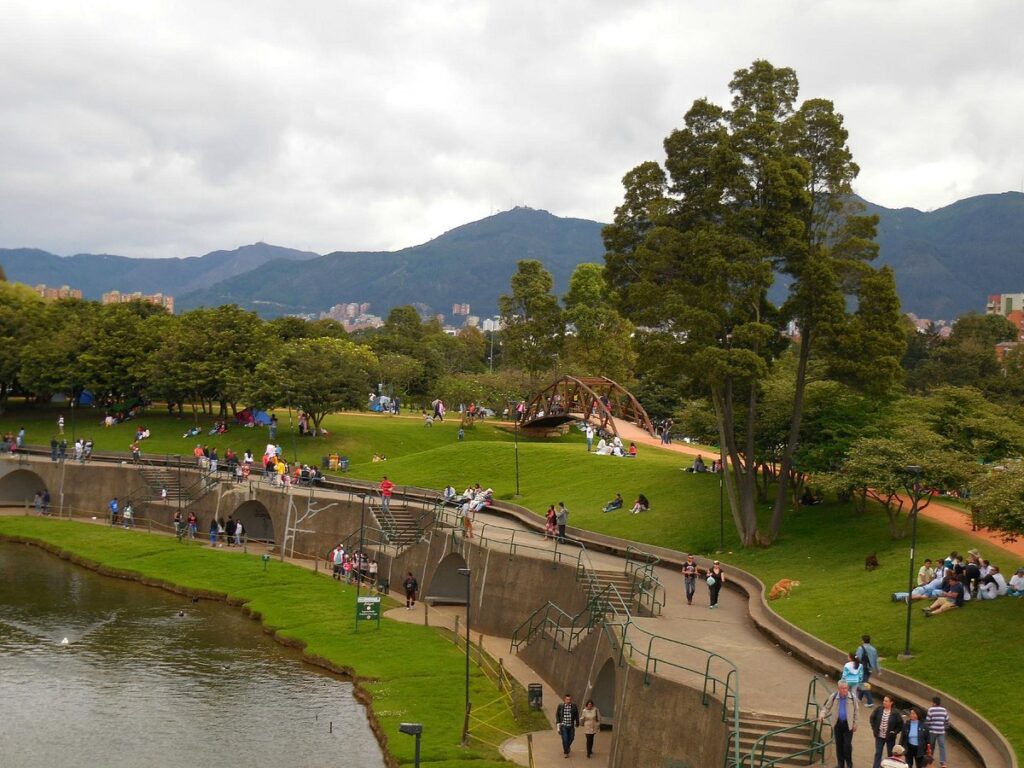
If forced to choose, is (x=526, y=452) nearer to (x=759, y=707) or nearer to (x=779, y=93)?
(x=779, y=93)

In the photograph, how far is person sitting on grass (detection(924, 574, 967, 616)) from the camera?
26953 millimetres

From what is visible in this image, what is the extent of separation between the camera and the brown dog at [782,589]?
32.0 m

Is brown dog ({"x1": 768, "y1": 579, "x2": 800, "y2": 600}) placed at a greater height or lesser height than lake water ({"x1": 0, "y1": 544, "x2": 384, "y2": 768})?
greater

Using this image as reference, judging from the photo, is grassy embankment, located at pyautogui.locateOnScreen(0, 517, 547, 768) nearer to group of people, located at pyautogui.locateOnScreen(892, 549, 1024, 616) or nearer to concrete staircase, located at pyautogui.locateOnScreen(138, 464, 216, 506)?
concrete staircase, located at pyautogui.locateOnScreen(138, 464, 216, 506)

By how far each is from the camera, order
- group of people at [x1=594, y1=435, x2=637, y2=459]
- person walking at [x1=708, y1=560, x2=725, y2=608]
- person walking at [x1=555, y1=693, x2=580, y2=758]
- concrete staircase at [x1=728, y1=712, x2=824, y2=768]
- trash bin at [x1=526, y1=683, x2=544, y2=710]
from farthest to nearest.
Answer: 1. group of people at [x1=594, y1=435, x2=637, y2=459]
2. person walking at [x1=708, y1=560, x2=725, y2=608]
3. trash bin at [x1=526, y1=683, x2=544, y2=710]
4. person walking at [x1=555, y1=693, x2=580, y2=758]
5. concrete staircase at [x1=728, y1=712, x2=824, y2=768]

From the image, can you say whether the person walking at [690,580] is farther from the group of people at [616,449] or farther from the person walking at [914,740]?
the group of people at [616,449]

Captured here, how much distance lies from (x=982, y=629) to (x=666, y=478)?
1005 inches

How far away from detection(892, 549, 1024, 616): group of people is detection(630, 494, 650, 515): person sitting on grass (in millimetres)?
17907

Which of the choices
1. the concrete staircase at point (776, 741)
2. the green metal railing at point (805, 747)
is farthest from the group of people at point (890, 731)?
the concrete staircase at point (776, 741)

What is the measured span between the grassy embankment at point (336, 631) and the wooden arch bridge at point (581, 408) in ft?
87.9

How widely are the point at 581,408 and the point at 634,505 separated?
1053 inches

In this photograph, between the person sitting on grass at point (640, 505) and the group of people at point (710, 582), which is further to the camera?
the person sitting on grass at point (640, 505)

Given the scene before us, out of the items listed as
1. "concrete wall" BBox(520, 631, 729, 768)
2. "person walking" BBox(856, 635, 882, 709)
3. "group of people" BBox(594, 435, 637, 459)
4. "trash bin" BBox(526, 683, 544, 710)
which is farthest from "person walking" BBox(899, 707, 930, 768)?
"group of people" BBox(594, 435, 637, 459)

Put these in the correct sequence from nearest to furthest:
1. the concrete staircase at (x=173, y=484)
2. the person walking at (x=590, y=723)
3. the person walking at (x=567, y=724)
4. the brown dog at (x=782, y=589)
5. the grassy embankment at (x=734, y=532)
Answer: the grassy embankment at (x=734, y=532), the person walking at (x=590, y=723), the person walking at (x=567, y=724), the brown dog at (x=782, y=589), the concrete staircase at (x=173, y=484)
